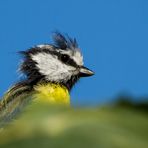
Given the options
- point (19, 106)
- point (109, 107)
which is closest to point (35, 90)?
point (19, 106)

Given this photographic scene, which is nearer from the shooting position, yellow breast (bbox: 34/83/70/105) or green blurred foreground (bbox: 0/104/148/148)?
green blurred foreground (bbox: 0/104/148/148)

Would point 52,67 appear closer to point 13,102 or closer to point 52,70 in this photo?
point 52,70

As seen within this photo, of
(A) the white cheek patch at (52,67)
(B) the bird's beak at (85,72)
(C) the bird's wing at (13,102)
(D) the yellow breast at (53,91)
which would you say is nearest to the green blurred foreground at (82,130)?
(C) the bird's wing at (13,102)

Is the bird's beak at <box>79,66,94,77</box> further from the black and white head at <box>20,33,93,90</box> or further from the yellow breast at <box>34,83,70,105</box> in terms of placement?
the yellow breast at <box>34,83,70,105</box>

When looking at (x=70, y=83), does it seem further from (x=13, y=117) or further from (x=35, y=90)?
(x=13, y=117)

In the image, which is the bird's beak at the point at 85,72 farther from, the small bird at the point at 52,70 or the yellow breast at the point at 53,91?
the yellow breast at the point at 53,91

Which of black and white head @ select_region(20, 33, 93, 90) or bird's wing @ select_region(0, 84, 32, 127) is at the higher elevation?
black and white head @ select_region(20, 33, 93, 90)

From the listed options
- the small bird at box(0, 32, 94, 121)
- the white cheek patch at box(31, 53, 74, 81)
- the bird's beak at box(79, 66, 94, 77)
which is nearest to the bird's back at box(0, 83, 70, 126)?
the small bird at box(0, 32, 94, 121)
